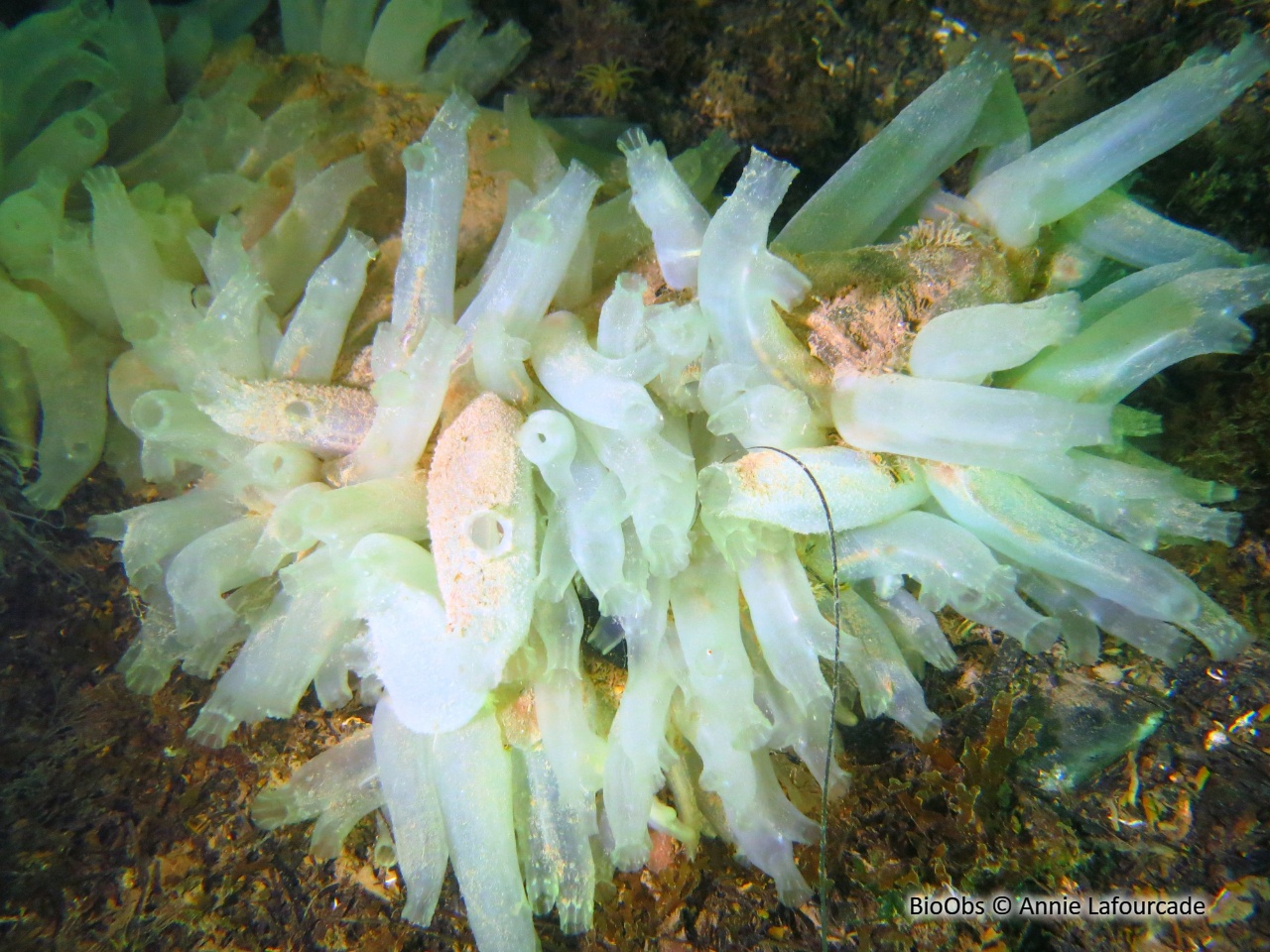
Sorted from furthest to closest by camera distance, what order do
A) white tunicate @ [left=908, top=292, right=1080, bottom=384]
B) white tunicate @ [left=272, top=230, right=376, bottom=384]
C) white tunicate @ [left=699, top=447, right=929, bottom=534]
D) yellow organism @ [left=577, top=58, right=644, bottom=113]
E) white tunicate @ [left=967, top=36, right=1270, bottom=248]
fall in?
yellow organism @ [left=577, top=58, right=644, bottom=113] → white tunicate @ [left=272, top=230, right=376, bottom=384] → white tunicate @ [left=699, top=447, right=929, bottom=534] → white tunicate @ [left=967, top=36, right=1270, bottom=248] → white tunicate @ [left=908, top=292, right=1080, bottom=384]

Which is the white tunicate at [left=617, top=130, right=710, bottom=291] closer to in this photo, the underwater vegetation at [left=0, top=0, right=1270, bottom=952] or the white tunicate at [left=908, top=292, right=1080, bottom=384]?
the underwater vegetation at [left=0, top=0, right=1270, bottom=952]

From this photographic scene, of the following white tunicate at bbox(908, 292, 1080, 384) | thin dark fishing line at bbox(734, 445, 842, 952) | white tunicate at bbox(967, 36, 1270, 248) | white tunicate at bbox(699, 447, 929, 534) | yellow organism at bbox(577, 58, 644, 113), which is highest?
white tunicate at bbox(967, 36, 1270, 248)

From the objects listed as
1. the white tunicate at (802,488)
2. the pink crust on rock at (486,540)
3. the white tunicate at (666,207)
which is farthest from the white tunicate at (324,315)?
the white tunicate at (802,488)

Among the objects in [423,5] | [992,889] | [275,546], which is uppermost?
[423,5]

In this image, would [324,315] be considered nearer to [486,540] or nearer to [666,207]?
[486,540]

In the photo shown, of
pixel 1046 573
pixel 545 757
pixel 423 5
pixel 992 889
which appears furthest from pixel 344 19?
pixel 992 889

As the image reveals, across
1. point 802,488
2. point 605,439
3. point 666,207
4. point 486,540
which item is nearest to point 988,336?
point 802,488

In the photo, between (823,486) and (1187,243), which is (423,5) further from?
(1187,243)

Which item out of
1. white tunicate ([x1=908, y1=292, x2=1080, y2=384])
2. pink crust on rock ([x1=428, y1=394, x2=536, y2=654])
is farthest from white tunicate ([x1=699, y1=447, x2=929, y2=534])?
pink crust on rock ([x1=428, y1=394, x2=536, y2=654])

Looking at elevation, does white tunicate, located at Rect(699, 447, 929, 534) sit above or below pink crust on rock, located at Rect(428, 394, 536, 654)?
above
